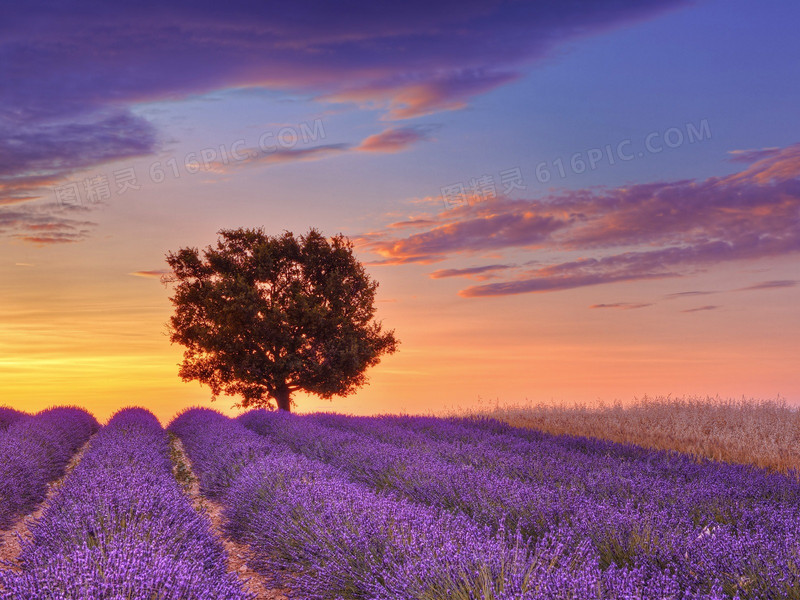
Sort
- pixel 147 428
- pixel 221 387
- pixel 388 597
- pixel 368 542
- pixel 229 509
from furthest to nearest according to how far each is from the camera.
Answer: pixel 221 387, pixel 147 428, pixel 229 509, pixel 368 542, pixel 388 597

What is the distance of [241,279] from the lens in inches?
672

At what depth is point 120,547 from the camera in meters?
3.64

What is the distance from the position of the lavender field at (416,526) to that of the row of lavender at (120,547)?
0.7 inches

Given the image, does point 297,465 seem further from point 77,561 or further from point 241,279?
point 241,279

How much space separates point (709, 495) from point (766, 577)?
2.29 meters

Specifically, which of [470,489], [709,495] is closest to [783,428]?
[709,495]

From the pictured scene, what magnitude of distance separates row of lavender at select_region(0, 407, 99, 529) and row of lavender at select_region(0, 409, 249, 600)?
1173mm

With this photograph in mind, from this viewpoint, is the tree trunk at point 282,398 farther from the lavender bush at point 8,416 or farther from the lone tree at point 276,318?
the lavender bush at point 8,416

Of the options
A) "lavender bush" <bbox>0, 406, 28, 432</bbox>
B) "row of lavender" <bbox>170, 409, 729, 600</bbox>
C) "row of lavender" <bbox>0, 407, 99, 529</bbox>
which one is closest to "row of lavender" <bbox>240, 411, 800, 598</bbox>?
"row of lavender" <bbox>170, 409, 729, 600</bbox>

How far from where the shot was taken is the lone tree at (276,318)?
1728 cm

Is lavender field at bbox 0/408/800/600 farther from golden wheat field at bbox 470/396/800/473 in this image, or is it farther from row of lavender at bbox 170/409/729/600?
golden wheat field at bbox 470/396/800/473

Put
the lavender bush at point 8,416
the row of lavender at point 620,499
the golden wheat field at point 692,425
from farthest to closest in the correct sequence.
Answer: the lavender bush at point 8,416 → the golden wheat field at point 692,425 → the row of lavender at point 620,499

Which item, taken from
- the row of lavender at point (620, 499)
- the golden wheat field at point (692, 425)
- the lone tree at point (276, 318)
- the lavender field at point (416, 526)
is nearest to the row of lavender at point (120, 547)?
the lavender field at point (416, 526)

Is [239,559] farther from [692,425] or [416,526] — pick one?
[692,425]
